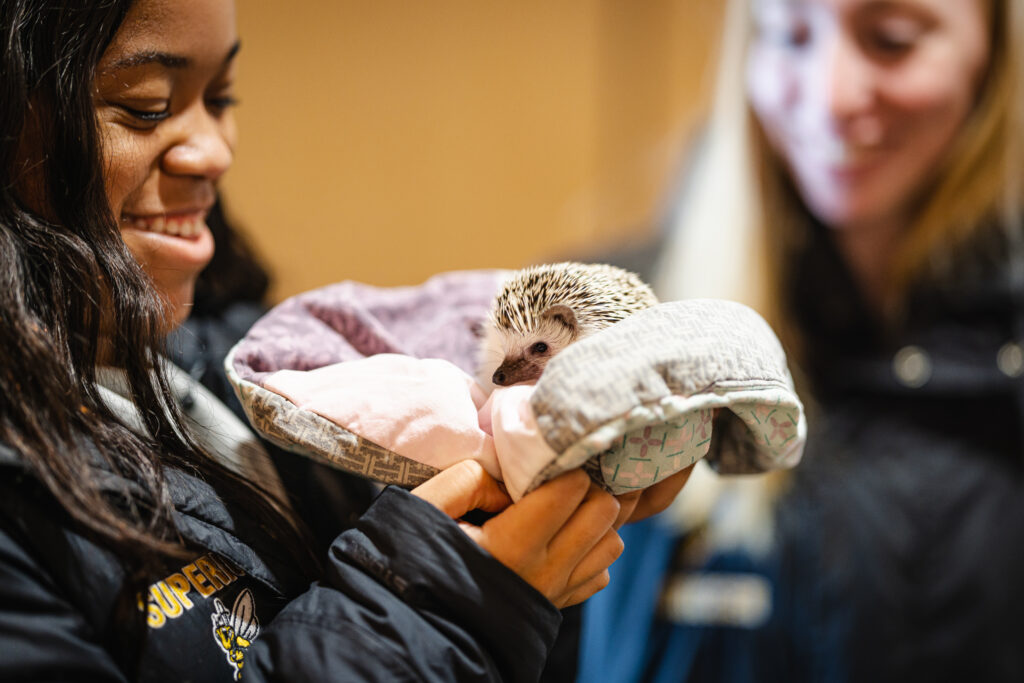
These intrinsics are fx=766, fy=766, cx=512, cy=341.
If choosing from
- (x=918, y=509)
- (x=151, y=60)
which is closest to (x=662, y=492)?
(x=151, y=60)

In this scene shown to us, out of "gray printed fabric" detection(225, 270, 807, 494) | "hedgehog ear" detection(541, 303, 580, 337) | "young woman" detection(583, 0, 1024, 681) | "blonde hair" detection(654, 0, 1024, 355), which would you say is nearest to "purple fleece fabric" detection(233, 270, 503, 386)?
"gray printed fabric" detection(225, 270, 807, 494)

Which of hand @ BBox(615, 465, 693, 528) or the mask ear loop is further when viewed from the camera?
the mask ear loop

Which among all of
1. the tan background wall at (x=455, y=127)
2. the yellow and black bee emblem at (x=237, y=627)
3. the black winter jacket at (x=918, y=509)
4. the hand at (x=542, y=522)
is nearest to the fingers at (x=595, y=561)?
the hand at (x=542, y=522)

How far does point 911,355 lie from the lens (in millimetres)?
1396

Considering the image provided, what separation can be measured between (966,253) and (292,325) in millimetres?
1256

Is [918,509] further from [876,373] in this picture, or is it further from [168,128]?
[168,128]

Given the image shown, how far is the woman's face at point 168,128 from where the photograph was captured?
0.67 metres

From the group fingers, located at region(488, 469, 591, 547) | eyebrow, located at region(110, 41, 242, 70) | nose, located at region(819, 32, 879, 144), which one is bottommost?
fingers, located at region(488, 469, 591, 547)

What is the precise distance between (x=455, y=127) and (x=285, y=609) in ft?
5.39

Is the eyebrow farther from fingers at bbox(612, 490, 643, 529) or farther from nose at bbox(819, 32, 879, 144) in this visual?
nose at bbox(819, 32, 879, 144)

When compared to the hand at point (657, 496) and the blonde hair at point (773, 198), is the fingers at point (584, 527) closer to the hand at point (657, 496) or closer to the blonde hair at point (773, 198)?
the hand at point (657, 496)

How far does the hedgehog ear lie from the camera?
709mm

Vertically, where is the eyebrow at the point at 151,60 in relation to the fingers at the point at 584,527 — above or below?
above

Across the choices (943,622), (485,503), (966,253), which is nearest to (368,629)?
(485,503)
